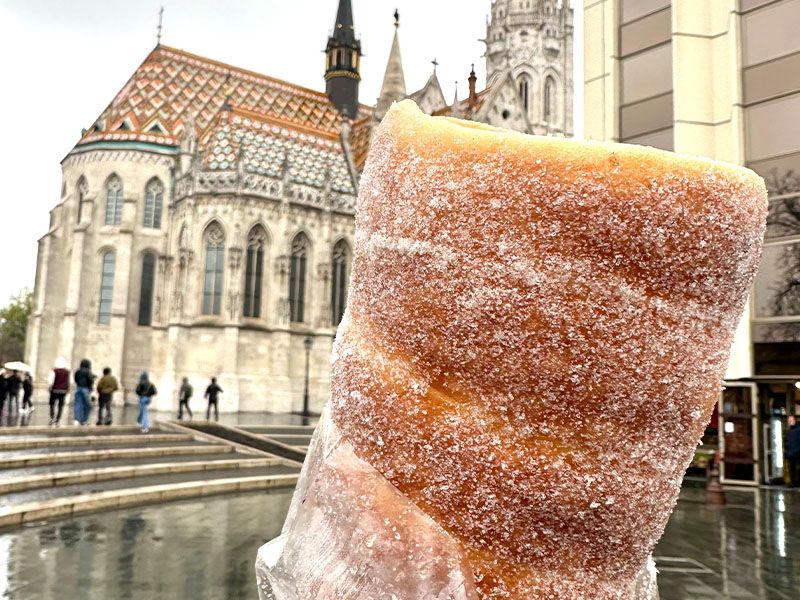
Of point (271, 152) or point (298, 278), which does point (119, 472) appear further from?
point (271, 152)

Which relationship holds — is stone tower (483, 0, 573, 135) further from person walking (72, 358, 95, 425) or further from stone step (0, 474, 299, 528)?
stone step (0, 474, 299, 528)

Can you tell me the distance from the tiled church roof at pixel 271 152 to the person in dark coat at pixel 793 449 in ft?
73.8

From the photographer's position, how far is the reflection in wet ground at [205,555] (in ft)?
14.6

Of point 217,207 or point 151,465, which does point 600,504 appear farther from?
point 217,207

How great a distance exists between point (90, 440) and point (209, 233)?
17.5 metres

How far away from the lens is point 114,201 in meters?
31.8

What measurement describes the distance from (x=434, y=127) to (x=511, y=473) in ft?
2.67

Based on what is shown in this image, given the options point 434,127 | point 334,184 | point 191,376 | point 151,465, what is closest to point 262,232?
point 334,184

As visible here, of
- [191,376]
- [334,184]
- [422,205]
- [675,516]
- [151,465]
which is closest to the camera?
[422,205]

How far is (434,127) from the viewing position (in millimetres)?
1578

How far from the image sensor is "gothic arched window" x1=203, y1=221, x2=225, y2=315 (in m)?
27.7

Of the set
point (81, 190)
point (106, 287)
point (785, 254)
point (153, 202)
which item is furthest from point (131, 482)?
point (81, 190)

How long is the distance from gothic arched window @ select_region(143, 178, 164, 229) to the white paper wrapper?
106 feet

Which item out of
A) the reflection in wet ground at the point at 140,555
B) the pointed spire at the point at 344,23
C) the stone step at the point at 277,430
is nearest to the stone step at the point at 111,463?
the reflection in wet ground at the point at 140,555
